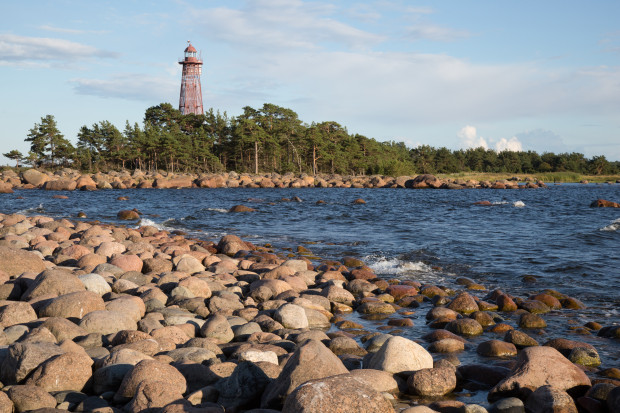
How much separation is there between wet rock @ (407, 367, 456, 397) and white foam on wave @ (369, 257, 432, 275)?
584cm

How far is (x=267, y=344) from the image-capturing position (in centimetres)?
537

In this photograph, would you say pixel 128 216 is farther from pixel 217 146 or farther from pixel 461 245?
pixel 217 146

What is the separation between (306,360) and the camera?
4.13 meters

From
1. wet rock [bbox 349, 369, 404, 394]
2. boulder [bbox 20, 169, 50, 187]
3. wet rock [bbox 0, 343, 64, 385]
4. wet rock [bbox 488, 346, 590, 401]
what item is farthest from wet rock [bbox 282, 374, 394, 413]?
boulder [bbox 20, 169, 50, 187]

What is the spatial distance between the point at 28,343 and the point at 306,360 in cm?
259

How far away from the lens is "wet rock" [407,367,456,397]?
4.72 m

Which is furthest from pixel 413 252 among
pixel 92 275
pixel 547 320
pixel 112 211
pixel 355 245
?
pixel 112 211

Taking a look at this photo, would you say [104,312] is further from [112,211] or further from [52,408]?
[112,211]

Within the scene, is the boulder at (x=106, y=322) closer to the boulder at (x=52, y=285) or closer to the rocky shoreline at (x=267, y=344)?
the rocky shoreline at (x=267, y=344)

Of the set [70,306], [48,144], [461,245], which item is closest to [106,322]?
[70,306]

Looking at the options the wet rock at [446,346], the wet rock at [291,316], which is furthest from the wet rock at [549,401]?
the wet rock at [291,316]

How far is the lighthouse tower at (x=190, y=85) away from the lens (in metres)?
80.1

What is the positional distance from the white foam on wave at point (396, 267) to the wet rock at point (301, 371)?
6.65 metres

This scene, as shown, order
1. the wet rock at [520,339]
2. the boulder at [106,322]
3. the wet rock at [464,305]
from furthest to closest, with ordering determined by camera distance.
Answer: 1. the wet rock at [464,305]
2. the wet rock at [520,339]
3. the boulder at [106,322]
